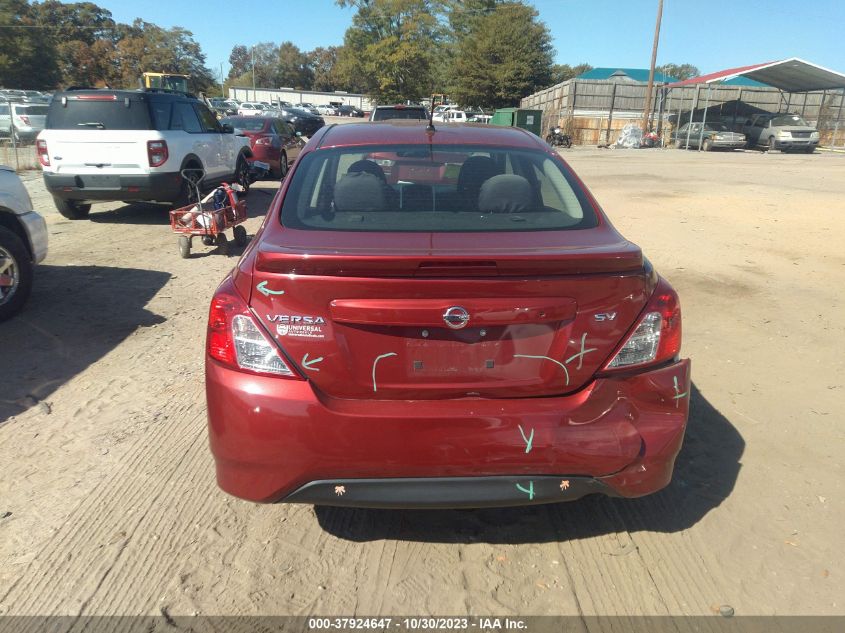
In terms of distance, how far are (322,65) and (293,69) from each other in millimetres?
5883

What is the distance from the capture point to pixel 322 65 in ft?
411

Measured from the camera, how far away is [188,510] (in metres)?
2.97

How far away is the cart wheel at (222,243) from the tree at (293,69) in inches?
4949

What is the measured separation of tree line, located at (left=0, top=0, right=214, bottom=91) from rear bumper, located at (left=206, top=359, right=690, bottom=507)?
5301 cm

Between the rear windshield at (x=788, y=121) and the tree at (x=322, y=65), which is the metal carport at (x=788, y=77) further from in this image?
the tree at (x=322, y=65)

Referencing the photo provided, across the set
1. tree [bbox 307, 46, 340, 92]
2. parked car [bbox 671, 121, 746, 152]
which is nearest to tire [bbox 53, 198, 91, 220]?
parked car [bbox 671, 121, 746, 152]

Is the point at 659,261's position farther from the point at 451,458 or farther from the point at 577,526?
the point at 451,458

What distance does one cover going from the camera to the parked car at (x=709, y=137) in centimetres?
3359

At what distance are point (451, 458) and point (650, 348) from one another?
2.89 ft

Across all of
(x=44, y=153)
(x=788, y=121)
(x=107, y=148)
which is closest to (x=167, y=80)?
(x=788, y=121)

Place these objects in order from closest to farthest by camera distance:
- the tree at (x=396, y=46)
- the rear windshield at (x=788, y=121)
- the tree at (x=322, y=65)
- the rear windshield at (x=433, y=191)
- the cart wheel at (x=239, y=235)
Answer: the rear windshield at (x=433, y=191)
the cart wheel at (x=239, y=235)
the rear windshield at (x=788, y=121)
the tree at (x=396, y=46)
the tree at (x=322, y=65)

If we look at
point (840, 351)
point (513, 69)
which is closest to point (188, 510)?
point (840, 351)

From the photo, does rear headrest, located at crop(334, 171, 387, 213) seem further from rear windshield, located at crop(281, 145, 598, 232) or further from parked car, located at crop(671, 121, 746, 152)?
parked car, located at crop(671, 121, 746, 152)

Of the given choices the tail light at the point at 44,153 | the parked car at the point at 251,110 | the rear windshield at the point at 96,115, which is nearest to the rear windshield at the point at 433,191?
the rear windshield at the point at 96,115
